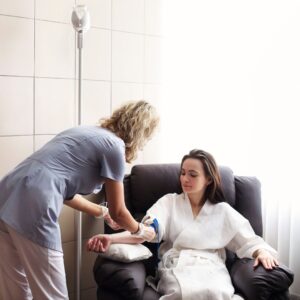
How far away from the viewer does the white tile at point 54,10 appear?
7.47ft

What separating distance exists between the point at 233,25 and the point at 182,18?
326mm

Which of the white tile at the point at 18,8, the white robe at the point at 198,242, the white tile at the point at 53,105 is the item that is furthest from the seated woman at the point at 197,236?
the white tile at the point at 18,8

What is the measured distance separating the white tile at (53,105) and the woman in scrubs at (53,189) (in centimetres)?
60

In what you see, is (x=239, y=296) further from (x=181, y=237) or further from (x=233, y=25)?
(x=233, y=25)

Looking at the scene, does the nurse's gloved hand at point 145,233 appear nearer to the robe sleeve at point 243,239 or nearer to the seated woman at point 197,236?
the seated woman at point 197,236

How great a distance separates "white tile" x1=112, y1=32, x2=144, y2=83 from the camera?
257 cm

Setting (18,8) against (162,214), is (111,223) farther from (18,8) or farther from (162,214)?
(18,8)

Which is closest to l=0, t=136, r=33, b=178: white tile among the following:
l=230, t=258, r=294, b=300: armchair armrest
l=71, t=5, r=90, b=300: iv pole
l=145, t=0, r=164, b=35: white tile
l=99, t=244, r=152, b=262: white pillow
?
l=71, t=5, r=90, b=300: iv pole

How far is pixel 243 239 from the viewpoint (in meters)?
2.22

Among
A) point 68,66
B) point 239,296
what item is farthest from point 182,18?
point 239,296

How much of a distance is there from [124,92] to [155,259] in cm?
98

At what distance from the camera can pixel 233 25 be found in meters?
2.65

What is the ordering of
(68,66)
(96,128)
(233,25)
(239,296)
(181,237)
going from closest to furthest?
1. (96,128)
2. (239,296)
3. (181,237)
4. (68,66)
5. (233,25)

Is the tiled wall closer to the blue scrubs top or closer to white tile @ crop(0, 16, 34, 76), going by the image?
white tile @ crop(0, 16, 34, 76)
